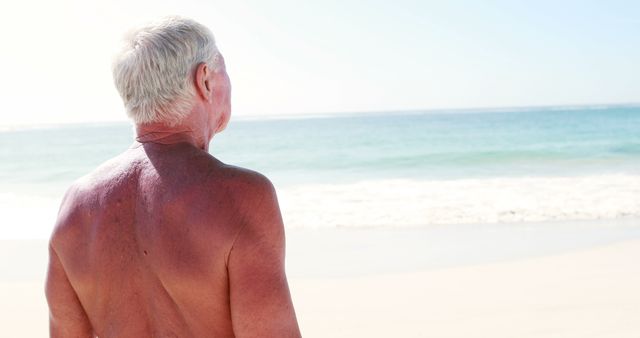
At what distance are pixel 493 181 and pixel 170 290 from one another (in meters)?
14.9

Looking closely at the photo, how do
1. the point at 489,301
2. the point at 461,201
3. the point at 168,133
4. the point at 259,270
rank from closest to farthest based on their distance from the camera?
the point at 259,270
the point at 168,133
the point at 489,301
the point at 461,201

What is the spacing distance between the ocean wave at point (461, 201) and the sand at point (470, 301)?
3.24 m

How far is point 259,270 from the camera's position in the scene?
4.02 feet

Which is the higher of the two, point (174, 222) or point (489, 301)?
point (174, 222)

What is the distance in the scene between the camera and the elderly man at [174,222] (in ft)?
4.03

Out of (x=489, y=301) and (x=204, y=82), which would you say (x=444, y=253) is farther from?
(x=204, y=82)

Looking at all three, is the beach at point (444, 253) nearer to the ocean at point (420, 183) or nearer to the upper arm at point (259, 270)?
the ocean at point (420, 183)

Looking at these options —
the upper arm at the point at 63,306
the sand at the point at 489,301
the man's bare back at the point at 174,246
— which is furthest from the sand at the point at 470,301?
the man's bare back at the point at 174,246

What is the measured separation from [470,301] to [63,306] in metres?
4.59

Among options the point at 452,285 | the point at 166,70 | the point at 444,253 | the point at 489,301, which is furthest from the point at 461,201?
the point at 166,70

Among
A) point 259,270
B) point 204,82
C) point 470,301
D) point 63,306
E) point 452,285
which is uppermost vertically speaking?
point 204,82

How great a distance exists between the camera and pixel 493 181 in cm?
1566

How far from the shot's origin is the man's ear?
1.31 metres

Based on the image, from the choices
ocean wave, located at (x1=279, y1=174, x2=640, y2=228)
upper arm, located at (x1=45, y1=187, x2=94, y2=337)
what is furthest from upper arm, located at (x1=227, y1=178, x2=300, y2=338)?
ocean wave, located at (x1=279, y1=174, x2=640, y2=228)
